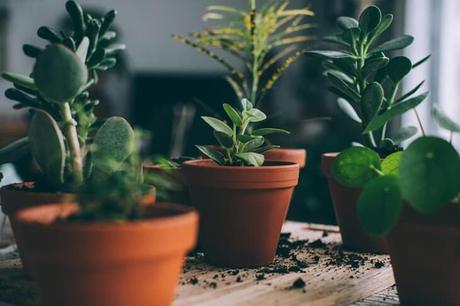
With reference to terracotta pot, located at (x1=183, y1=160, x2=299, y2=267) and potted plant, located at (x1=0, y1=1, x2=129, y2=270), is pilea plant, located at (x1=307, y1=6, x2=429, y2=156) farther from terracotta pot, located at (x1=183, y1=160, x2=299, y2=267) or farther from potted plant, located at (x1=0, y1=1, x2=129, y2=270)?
potted plant, located at (x1=0, y1=1, x2=129, y2=270)

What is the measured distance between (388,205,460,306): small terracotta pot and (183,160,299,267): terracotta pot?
22 centimetres

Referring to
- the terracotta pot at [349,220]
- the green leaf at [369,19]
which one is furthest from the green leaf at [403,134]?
the green leaf at [369,19]

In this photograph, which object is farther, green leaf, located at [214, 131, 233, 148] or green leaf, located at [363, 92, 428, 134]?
green leaf, located at [214, 131, 233, 148]

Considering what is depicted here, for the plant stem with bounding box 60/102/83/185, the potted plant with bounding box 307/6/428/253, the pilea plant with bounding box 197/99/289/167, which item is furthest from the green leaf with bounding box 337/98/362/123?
the plant stem with bounding box 60/102/83/185

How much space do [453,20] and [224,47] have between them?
3.47 meters

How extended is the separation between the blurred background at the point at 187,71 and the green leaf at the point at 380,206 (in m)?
3.19

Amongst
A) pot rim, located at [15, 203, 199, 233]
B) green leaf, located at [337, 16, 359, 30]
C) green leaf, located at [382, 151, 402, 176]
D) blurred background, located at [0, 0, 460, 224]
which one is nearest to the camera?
pot rim, located at [15, 203, 199, 233]

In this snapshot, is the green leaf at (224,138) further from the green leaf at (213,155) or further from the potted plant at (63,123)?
the potted plant at (63,123)

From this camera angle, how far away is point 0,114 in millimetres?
6215

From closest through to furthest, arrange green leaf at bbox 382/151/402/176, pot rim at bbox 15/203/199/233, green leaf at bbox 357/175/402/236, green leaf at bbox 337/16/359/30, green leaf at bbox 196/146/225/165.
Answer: pot rim at bbox 15/203/199/233 → green leaf at bbox 357/175/402/236 → green leaf at bbox 382/151/402/176 → green leaf at bbox 196/146/225/165 → green leaf at bbox 337/16/359/30

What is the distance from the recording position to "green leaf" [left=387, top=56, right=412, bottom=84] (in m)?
0.93

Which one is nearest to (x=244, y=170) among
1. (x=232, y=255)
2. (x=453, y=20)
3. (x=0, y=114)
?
(x=232, y=255)

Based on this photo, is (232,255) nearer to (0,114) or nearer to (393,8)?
(393,8)

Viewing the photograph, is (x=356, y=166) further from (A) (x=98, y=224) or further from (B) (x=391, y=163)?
(A) (x=98, y=224)
